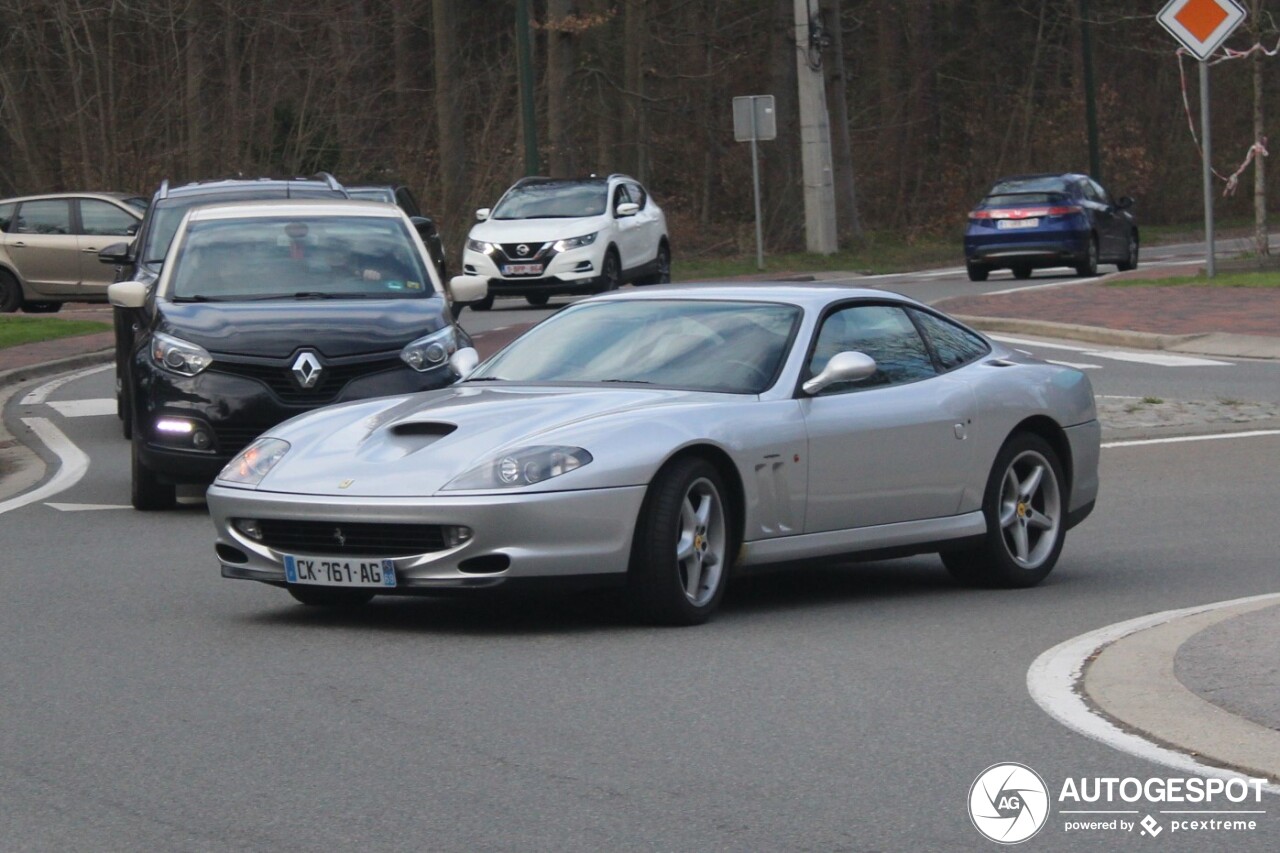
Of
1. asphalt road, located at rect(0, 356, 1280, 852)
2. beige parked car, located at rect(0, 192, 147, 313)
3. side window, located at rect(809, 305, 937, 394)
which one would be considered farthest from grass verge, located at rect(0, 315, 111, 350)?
side window, located at rect(809, 305, 937, 394)

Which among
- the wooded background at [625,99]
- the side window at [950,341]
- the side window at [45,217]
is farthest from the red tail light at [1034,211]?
the side window at [950,341]

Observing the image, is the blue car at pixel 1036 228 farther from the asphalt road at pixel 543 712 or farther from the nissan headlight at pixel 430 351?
the asphalt road at pixel 543 712

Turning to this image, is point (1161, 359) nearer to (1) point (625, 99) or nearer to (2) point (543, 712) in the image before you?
(2) point (543, 712)

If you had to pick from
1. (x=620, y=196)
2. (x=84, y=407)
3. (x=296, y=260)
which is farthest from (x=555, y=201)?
(x=296, y=260)

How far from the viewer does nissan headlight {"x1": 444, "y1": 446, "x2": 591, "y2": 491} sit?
7.90 metres

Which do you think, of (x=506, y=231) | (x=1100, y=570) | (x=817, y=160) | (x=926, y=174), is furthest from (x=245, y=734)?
(x=926, y=174)

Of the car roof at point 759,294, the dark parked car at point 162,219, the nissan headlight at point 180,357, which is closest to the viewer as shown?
the car roof at point 759,294

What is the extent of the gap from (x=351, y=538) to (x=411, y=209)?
20.3 metres

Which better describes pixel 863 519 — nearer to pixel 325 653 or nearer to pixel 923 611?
pixel 923 611

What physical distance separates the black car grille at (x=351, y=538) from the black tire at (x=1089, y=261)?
26627mm

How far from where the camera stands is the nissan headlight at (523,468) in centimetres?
790

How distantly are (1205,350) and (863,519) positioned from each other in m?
13.3

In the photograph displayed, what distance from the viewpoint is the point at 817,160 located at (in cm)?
4050

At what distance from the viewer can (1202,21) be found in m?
23.4
